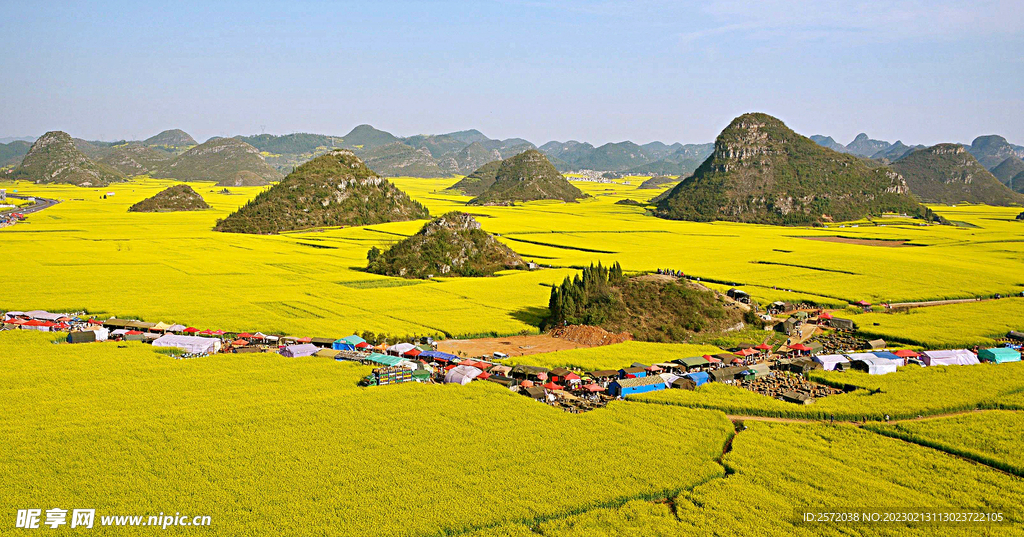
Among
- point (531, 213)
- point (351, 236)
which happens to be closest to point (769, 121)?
point (531, 213)

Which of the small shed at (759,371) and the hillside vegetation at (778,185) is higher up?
the hillside vegetation at (778,185)

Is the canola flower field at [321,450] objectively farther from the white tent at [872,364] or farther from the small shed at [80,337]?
the white tent at [872,364]

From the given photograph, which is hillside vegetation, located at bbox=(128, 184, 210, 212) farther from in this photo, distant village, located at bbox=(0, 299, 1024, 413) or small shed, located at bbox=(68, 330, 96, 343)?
small shed, located at bbox=(68, 330, 96, 343)

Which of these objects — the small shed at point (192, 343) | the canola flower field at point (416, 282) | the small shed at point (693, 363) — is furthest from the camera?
the canola flower field at point (416, 282)

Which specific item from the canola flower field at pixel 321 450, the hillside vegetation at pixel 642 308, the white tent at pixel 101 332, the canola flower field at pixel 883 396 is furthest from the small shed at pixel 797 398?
the white tent at pixel 101 332

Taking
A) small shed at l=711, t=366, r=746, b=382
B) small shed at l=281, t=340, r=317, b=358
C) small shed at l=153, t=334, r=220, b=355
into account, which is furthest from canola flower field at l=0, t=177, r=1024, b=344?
small shed at l=711, t=366, r=746, b=382

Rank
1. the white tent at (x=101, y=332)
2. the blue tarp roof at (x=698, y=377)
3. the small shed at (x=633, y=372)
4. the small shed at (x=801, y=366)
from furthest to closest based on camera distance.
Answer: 1. the white tent at (x=101, y=332)
2. the small shed at (x=801, y=366)
3. the small shed at (x=633, y=372)
4. the blue tarp roof at (x=698, y=377)
